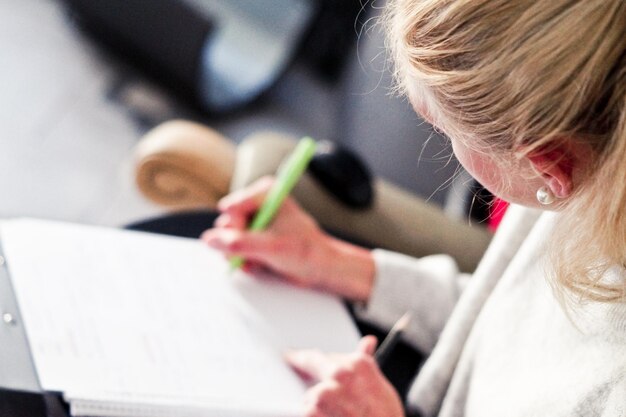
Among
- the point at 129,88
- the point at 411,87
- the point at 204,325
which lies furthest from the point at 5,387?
the point at 129,88

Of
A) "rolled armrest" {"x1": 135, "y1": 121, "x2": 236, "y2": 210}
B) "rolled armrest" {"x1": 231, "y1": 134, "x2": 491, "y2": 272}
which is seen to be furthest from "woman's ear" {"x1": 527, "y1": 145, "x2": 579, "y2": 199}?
"rolled armrest" {"x1": 135, "y1": 121, "x2": 236, "y2": 210}

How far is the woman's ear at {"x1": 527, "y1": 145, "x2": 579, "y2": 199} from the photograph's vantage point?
0.56 metres

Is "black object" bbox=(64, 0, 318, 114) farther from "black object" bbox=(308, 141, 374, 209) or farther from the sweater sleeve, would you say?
the sweater sleeve

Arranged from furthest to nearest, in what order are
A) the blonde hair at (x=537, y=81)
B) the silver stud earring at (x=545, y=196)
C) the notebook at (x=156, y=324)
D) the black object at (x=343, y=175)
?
the black object at (x=343, y=175)
the notebook at (x=156, y=324)
the silver stud earring at (x=545, y=196)
the blonde hair at (x=537, y=81)

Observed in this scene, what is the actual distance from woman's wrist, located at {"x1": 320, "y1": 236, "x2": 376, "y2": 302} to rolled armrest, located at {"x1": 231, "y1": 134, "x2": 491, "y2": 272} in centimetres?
17

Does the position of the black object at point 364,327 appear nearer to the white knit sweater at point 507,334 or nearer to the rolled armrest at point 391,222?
the white knit sweater at point 507,334

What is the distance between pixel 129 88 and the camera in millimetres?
2324

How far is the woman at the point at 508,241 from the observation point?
0.51 m

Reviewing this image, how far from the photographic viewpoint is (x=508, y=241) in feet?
2.91

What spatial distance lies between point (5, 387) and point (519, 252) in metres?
0.51

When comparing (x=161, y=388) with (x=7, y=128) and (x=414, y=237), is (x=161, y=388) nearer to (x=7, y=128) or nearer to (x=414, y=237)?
(x=414, y=237)

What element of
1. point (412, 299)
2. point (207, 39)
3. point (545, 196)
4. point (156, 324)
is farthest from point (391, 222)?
point (207, 39)

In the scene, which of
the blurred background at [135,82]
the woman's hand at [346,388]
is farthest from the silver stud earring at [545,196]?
the blurred background at [135,82]

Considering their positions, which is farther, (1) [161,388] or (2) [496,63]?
(1) [161,388]
